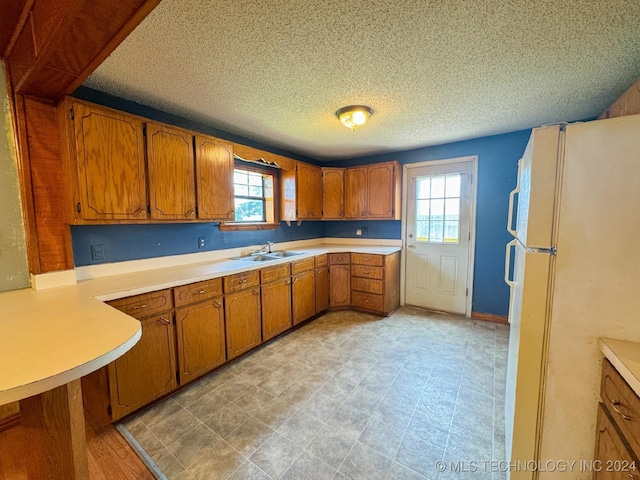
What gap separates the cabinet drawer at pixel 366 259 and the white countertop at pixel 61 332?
2.24 meters

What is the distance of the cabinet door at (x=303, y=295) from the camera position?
3.03 m

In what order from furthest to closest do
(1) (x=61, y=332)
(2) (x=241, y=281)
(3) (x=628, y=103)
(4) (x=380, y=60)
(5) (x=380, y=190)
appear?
(5) (x=380, y=190) < (2) (x=241, y=281) < (3) (x=628, y=103) < (4) (x=380, y=60) < (1) (x=61, y=332)

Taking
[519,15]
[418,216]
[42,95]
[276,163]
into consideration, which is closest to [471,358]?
[418,216]

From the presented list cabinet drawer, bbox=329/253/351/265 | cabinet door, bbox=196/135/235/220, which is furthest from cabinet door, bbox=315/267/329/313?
cabinet door, bbox=196/135/235/220

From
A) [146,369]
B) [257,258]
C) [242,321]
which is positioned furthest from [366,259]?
[146,369]

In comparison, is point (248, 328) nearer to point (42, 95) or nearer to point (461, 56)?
point (42, 95)

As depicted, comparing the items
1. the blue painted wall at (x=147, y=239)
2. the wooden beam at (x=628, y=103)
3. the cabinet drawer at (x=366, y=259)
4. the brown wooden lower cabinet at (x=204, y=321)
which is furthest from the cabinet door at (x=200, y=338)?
the wooden beam at (x=628, y=103)

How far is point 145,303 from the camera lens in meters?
A: 1.73

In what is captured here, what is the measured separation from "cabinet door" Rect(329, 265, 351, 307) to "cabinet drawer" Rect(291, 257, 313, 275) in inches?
18.2

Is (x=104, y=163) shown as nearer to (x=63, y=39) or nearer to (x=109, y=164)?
(x=109, y=164)

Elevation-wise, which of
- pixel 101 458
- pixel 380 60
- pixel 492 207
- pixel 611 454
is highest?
pixel 380 60

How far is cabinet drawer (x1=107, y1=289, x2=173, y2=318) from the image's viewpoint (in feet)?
5.36

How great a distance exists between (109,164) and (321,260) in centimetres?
237

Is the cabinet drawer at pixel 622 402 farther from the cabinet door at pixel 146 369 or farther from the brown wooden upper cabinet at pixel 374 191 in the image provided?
the brown wooden upper cabinet at pixel 374 191
